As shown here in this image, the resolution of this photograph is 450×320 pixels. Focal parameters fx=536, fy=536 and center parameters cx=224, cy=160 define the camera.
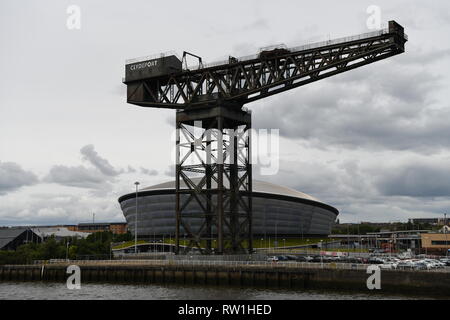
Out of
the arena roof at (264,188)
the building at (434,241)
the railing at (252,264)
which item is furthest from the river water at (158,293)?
the building at (434,241)

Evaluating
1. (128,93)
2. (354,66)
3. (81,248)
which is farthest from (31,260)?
(354,66)

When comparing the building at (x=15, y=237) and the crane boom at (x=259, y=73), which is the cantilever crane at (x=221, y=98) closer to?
the crane boom at (x=259, y=73)

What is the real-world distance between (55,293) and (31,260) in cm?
4004

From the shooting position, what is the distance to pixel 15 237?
164500 mm

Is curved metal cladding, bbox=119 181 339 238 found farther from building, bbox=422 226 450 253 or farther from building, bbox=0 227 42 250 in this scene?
building, bbox=422 226 450 253

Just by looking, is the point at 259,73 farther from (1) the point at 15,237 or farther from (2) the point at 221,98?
(1) the point at 15,237

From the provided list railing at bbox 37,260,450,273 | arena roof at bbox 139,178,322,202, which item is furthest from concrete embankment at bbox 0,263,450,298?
arena roof at bbox 139,178,322,202

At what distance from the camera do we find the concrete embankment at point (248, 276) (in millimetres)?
52719

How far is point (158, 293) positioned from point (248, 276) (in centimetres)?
1115

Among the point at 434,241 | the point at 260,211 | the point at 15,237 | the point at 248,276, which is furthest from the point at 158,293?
the point at 15,237

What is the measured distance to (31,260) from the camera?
9762cm

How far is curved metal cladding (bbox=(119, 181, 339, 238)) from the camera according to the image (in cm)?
16062

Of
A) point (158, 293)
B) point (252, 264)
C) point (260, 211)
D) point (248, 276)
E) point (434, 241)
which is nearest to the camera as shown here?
point (158, 293)

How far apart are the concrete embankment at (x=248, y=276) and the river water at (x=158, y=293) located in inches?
84.9
